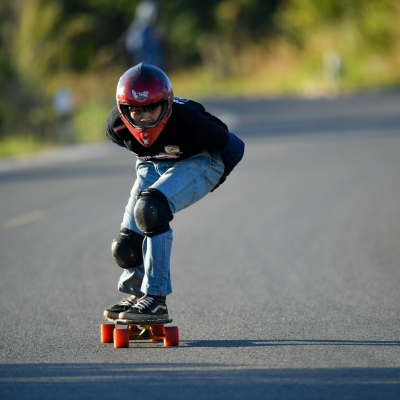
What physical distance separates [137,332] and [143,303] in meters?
0.33

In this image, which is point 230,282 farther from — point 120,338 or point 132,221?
point 120,338

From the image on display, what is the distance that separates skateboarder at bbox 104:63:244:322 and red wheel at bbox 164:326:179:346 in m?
0.08

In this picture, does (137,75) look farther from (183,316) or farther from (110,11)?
(110,11)

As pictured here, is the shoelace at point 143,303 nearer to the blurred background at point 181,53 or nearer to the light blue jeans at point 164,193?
the light blue jeans at point 164,193

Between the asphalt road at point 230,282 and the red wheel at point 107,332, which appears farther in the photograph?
the red wheel at point 107,332

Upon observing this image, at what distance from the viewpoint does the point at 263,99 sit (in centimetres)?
3366

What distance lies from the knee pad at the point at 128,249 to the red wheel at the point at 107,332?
377 millimetres

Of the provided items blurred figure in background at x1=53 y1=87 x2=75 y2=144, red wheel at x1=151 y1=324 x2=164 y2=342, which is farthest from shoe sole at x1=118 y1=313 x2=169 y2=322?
blurred figure in background at x1=53 y1=87 x2=75 y2=144

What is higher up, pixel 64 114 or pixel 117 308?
pixel 64 114

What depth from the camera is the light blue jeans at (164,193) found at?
230 inches

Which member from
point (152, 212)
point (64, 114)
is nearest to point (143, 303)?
point (152, 212)

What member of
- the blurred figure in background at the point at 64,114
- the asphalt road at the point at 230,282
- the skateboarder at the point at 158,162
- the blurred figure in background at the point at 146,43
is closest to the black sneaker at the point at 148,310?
the skateboarder at the point at 158,162

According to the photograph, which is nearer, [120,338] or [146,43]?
[120,338]

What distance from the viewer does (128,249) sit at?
6008mm
